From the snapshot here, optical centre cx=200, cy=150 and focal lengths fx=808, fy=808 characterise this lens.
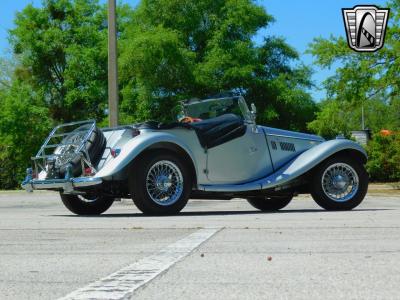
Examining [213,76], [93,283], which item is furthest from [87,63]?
[93,283]

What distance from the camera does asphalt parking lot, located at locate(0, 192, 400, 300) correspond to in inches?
177

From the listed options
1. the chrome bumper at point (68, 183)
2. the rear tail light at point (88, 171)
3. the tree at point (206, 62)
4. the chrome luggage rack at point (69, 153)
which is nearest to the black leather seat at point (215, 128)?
the chrome luggage rack at point (69, 153)

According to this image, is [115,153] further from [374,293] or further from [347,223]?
[374,293]

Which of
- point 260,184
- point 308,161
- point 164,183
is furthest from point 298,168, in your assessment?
point 164,183

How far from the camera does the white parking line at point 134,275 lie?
4.33m

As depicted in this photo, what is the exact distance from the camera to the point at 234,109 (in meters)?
12.7

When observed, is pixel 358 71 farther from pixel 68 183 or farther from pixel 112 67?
pixel 68 183

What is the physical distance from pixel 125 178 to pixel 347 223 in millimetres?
3336

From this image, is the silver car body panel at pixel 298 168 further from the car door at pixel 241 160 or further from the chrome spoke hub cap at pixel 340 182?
the chrome spoke hub cap at pixel 340 182

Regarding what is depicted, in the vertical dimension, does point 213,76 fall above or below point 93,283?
above

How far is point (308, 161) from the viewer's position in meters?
→ 11.9

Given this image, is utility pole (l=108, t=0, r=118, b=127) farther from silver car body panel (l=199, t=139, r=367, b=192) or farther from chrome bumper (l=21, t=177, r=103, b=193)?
silver car body panel (l=199, t=139, r=367, b=192)

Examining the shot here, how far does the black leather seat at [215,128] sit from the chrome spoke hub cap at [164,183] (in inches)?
24.0

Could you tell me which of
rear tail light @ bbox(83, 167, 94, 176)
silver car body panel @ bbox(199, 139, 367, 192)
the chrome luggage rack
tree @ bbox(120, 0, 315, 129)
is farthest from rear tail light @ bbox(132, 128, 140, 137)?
tree @ bbox(120, 0, 315, 129)
